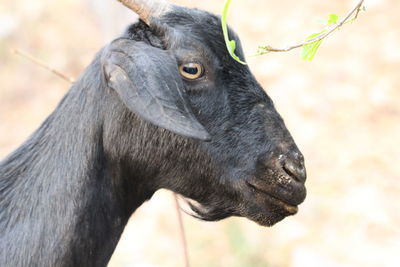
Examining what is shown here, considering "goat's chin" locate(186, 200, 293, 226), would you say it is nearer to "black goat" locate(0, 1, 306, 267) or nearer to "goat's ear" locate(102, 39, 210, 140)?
"black goat" locate(0, 1, 306, 267)

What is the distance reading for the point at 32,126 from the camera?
10.1m

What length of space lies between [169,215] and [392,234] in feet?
7.52

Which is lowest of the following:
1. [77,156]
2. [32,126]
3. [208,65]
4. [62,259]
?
[32,126]

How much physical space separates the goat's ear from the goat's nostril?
53cm

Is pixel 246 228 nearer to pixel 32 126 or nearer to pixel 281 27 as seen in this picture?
pixel 281 27

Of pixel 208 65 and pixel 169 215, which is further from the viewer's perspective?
pixel 169 215

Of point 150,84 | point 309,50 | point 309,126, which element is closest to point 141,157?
point 150,84

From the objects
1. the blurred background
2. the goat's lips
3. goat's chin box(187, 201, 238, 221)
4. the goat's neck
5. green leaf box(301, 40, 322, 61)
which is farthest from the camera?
the blurred background

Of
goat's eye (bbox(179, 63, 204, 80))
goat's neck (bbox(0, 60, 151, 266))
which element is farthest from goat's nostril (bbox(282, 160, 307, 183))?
goat's neck (bbox(0, 60, 151, 266))

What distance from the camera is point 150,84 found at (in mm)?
2646

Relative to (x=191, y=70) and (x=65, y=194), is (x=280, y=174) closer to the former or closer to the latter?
(x=191, y=70)

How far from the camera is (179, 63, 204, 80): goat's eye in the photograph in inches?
115

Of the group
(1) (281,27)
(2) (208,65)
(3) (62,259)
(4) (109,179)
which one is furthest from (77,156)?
(1) (281,27)

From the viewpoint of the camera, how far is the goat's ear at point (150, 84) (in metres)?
2.55
